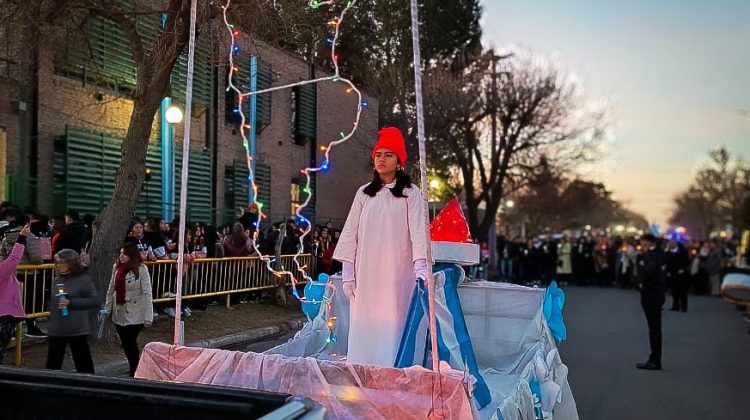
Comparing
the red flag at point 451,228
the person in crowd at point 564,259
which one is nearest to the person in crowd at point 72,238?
the red flag at point 451,228

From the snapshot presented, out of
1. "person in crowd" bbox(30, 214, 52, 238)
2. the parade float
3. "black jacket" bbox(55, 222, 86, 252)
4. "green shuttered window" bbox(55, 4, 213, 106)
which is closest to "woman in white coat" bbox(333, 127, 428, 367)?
the parade float

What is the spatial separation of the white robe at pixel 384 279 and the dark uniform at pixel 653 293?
598 cm

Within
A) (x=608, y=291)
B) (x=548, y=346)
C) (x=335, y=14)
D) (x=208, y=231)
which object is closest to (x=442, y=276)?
(x=548, y=346)

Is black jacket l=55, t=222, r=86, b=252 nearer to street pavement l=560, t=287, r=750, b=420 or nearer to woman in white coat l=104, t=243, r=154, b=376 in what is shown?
woman in white coat l=104, t=243, r=154, b=376

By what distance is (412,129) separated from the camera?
19.8 metres

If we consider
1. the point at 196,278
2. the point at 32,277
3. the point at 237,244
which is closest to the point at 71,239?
the point at 32,277

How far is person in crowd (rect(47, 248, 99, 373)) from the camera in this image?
694 cm

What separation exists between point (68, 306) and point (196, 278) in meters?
6.27

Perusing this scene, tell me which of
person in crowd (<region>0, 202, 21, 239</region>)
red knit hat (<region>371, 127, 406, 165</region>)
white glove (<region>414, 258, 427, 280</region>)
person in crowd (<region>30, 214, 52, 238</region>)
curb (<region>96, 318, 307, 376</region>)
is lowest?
curb (<region>96, 318, 307, 376</region>)

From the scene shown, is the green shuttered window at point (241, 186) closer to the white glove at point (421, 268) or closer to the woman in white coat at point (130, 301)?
the woman in white coat at point (130, 301)

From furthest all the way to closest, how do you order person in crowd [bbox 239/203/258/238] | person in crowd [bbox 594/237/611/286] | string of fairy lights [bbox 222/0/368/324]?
person in crowd [bbox 594/237/611/286], person in crowd [bbox 239/203/258/238], string of fairy lights [bbox 222/0/368/324]

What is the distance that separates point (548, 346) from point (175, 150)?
1425 cm

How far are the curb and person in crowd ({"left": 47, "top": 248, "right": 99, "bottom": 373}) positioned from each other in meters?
1.70

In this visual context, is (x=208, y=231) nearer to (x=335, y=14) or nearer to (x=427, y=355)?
(x=335, y=14)
